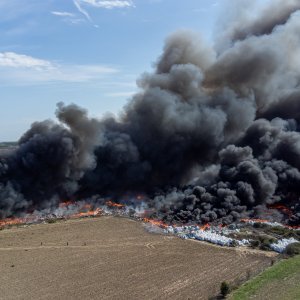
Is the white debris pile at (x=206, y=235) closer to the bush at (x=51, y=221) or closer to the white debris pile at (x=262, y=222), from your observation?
the white debris pile at (x=262, y=222)

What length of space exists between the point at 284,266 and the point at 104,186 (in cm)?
3504

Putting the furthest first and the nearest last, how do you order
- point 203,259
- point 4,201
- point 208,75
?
point 208,75 → point 4,201 → point 203,259

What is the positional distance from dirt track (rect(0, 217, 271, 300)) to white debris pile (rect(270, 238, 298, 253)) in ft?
5.84

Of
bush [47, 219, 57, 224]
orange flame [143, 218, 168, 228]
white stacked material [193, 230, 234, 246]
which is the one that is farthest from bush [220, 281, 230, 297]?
bush [47, 219, 57, 224]

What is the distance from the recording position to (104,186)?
62.0 m

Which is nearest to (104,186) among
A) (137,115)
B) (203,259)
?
(137,115)

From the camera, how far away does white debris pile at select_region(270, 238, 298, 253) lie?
121 ft

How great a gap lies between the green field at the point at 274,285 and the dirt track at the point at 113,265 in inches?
62.2

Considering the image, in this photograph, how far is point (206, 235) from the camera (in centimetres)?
4116

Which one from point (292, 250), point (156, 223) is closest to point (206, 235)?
point (292, 250)

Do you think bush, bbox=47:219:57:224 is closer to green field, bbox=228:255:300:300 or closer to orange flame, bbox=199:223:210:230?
Answer: orange flame, bbox=199:223:210:230

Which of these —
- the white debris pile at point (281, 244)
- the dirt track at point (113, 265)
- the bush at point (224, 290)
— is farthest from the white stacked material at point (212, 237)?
the bush at point (224, 290)

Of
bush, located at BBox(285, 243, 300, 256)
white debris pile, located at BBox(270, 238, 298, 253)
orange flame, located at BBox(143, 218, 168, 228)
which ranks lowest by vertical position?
orange flame, located at BBox(143, 218, 168, 228)

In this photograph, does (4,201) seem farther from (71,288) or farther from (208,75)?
(208,75)
